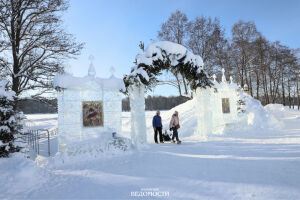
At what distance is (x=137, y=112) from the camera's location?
28.1 feet

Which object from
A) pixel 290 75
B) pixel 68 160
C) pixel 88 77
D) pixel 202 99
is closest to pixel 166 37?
pixel 202 99

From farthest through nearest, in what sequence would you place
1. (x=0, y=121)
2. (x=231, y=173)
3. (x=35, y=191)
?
(x=0, y=121)
(x=231, y=173)
(x=35, y=191)

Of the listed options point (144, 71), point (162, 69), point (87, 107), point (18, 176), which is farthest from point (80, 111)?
point (162, 69)

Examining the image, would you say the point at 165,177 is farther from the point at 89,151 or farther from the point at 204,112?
the point at 204,112

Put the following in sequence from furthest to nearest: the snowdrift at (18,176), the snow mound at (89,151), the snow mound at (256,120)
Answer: the snow mound at (256,120) → the snow mound at (89,151) → the snowdrift at (18,176)

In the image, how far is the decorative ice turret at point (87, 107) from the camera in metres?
6.71

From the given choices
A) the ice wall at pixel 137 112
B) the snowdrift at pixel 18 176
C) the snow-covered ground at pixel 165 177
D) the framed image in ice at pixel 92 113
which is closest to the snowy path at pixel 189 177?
the snow-covered ground at pixel 165 177

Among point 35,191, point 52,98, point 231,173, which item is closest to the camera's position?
point 35,191

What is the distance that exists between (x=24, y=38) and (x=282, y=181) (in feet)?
42.5

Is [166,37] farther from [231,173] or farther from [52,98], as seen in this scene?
[231,173]

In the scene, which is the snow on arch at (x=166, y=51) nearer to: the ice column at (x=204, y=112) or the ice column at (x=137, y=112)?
the ice column at (x=137, y=112)

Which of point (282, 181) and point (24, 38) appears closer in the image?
point (282, 181)

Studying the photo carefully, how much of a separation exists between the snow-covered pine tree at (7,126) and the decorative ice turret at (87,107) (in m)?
1.49

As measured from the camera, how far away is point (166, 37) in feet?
66.5
